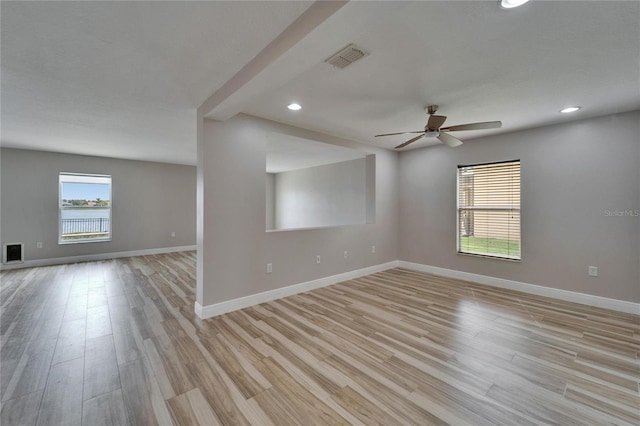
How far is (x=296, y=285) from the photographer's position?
12.8 feet

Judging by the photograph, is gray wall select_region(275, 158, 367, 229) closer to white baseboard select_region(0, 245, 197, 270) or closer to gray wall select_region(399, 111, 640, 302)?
gray wall select_region(399, 111, 640, 302)

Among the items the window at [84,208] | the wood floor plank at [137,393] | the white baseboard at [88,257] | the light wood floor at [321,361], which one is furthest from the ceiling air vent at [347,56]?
the white baseboard at [88,257]

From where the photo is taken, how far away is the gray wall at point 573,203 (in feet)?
10.5

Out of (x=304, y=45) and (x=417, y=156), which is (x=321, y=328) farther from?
(x=417, y=156)

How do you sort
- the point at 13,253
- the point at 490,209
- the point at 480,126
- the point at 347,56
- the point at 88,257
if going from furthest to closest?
the point at 88,257 → the point at 13,253 → the point at 490,209 → the point at 480,126 → the point at 347,56

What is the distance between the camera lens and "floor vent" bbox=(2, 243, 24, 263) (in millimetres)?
5238

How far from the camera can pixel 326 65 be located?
2.16 metres

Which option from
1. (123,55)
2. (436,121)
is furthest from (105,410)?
(436,121)

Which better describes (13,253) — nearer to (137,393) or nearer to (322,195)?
(137,393)

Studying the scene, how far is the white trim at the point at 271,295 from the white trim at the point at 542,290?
1.22 meters

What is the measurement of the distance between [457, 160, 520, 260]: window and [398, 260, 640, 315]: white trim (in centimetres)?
41

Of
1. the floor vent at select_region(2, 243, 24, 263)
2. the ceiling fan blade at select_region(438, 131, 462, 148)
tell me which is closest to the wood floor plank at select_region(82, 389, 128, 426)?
the ceiling fan blade at select_region(438, 131, 462, 148)

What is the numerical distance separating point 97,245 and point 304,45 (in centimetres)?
735

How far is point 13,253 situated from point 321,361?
7.07 meters
